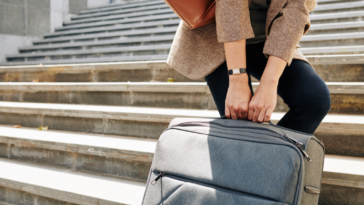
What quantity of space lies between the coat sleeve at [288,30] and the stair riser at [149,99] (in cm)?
113

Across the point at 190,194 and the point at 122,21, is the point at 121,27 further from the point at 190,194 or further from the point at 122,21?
the point at 190,194

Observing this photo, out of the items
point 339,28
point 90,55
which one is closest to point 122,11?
point 90,55

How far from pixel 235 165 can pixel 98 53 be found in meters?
4.24

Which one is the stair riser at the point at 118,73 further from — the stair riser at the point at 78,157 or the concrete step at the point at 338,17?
the concrete step at the point at 338,17

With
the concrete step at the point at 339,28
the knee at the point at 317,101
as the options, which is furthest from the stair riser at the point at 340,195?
the concrete step at the point at 339,28

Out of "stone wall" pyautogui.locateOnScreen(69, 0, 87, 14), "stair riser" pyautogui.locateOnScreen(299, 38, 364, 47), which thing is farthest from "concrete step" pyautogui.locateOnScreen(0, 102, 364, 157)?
"stone wall" pyautogui.locateOnScreen(69, 0, 87, 14)

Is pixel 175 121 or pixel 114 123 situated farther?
pixel 114 123

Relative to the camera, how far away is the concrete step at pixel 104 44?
446cm

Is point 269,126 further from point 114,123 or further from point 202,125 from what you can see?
point 114,123

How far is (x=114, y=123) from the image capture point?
2.21 metres

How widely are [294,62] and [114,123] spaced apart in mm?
1584

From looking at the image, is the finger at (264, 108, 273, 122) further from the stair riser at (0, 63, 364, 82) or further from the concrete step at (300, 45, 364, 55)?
the concrete step at (300, 45, 364, 55)

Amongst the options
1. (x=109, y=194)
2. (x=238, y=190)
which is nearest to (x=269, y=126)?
(x=238, y=190)

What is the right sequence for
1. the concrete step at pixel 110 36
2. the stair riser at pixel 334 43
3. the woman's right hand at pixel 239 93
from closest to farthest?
the woman's right hand at pixel 239 93 < the stair riser at pixel 334 43 < the concrete step at pixel 110 36
